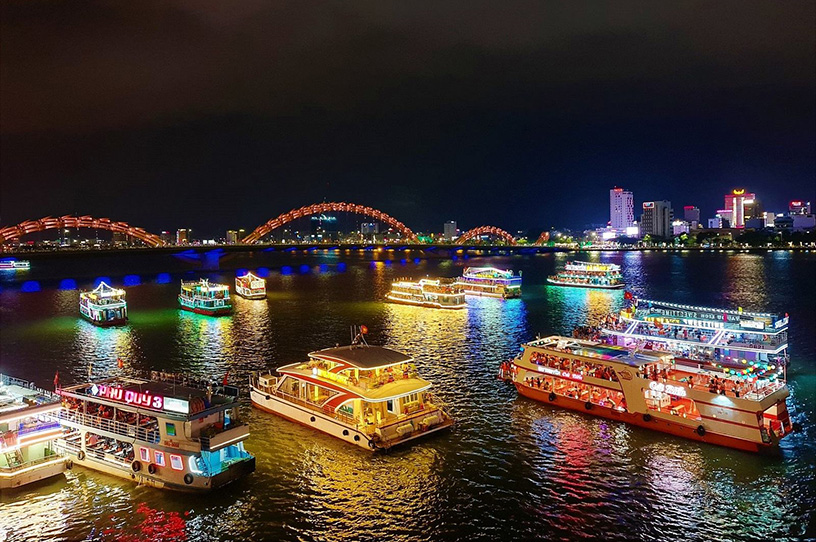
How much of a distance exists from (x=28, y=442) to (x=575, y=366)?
73.6ft

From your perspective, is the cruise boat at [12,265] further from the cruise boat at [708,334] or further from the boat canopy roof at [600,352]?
the boat canopy roof at [600,352]

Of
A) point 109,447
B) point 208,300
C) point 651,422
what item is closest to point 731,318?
point 651,422

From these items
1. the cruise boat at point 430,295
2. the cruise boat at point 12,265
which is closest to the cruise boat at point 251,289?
the cruise boat at point 430,295

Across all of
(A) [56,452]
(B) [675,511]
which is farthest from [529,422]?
(A) [56,452]

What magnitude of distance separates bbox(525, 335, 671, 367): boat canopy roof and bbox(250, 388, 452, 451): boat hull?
321 inches

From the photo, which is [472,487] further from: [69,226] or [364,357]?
[69,226]

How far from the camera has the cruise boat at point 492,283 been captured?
75938mm

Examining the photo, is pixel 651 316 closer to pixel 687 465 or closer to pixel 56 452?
pixel 687 465

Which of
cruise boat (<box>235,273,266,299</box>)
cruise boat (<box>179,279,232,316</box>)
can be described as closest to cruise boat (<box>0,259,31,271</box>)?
cruise boat (<box>235,273,266,299</box>)

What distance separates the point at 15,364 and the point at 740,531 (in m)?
41.7

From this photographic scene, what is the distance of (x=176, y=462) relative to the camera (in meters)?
19.3

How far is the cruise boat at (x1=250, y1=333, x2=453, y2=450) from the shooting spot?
23281 mm

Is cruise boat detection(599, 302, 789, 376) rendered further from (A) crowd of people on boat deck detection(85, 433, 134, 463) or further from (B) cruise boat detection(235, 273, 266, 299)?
(B) cruise boat detection(235, 273, 266, 299)

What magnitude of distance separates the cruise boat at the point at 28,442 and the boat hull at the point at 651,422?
20.2m
